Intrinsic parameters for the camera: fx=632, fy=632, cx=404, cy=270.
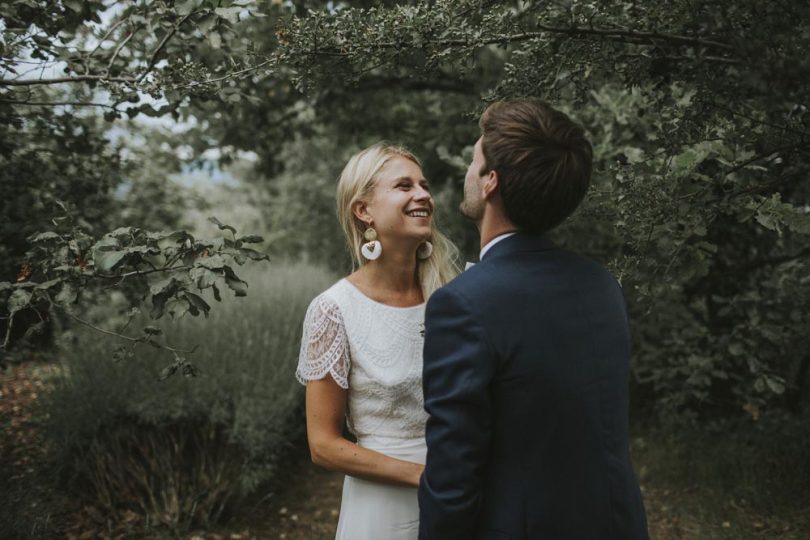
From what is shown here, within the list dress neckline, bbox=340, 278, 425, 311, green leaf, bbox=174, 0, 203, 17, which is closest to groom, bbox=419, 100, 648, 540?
dress neckline, bbox=340, 278, 425, 311

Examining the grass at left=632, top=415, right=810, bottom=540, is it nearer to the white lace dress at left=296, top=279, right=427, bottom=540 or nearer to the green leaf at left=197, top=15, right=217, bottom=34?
the white lace dress at left=296, top=279, right=427, bottom=540

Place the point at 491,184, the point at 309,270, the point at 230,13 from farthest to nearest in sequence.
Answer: the point at 309,270
the point at 230,13
the point at 491,184

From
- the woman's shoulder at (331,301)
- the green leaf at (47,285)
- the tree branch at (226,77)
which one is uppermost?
the tree branch at (226,77)

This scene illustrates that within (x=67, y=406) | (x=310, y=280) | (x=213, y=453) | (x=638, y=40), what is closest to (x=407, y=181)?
(x=638, y=40)

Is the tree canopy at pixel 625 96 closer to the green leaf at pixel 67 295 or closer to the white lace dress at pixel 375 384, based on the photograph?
the green leaf at pixel 67 295

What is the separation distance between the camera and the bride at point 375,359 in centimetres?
193

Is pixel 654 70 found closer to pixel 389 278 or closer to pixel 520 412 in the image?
pixel 389 278

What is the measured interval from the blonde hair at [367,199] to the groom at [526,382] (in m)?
0.70

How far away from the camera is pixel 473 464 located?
1.40m

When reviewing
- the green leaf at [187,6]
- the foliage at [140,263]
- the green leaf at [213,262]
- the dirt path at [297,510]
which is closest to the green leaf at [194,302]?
the foliage at [140,263]

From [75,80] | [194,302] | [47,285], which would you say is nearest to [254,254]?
[194,302]

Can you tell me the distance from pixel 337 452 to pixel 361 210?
0.79 metres

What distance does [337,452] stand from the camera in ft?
6.21

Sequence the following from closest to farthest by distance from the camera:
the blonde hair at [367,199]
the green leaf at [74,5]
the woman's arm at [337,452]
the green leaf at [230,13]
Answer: the woman's arm at [337,452], the blonde hair at [367,199], the green leaf at [230,13], the green leaf at [74,5]
